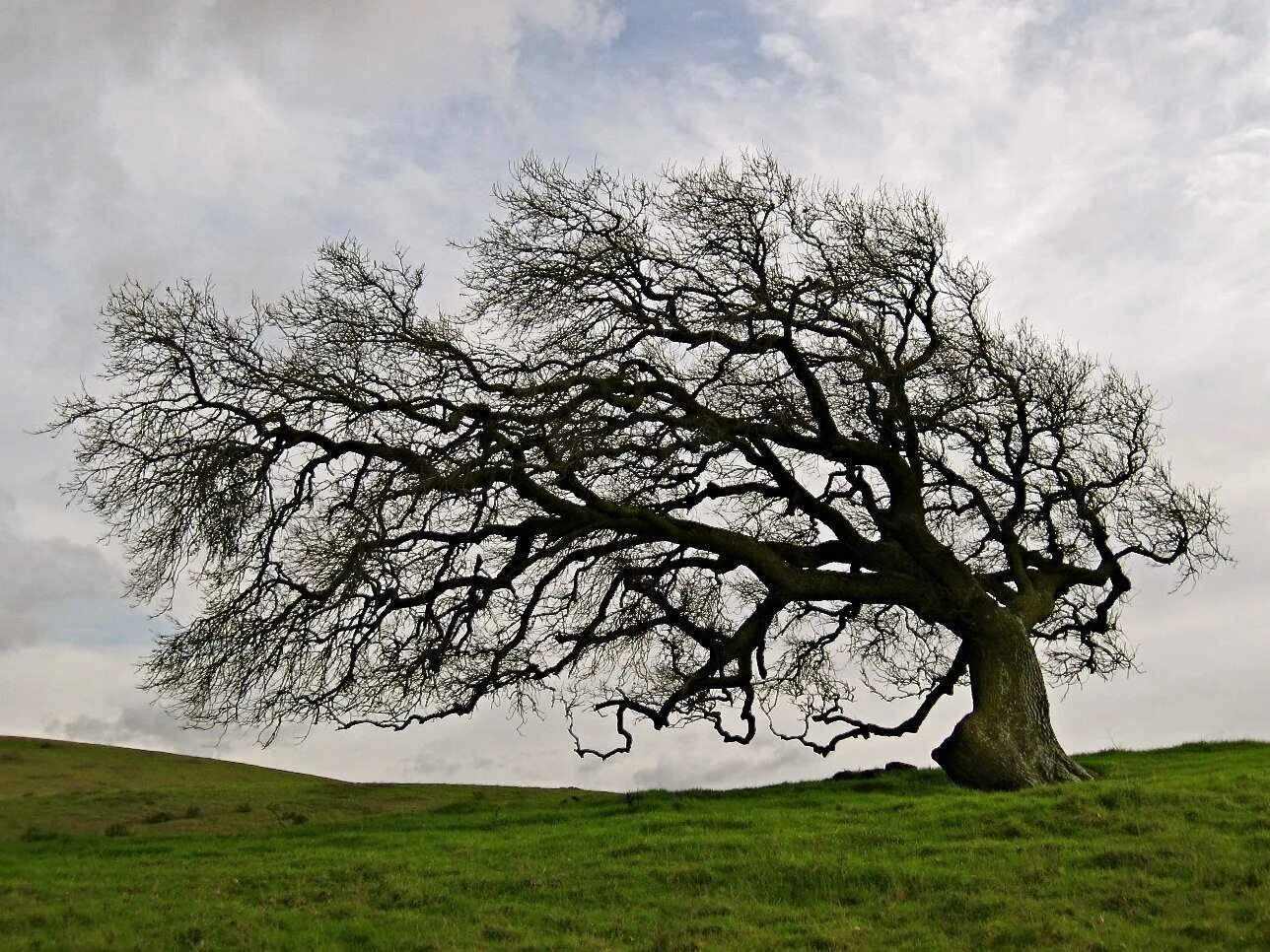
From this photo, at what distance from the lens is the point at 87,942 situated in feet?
38.1

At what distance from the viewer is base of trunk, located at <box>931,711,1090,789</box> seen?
19156 millimetres

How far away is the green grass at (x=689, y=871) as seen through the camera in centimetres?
1174

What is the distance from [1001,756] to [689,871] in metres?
7.72

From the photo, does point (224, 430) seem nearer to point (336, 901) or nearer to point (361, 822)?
point (361, 822)

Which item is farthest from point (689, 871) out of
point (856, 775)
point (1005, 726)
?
point (856, 775)

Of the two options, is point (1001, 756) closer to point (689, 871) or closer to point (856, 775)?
point (856, 775)

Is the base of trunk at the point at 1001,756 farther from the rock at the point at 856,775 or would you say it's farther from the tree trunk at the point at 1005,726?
the rock at the point at 856,775

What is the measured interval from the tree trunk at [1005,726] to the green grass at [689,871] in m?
0.97

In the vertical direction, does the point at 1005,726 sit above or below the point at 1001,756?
above

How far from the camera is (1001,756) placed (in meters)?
19.3

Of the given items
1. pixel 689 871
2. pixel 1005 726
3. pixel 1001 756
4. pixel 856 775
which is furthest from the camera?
pixel 856 775

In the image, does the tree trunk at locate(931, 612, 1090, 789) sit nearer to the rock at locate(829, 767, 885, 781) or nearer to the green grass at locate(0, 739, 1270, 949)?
the green grass at locate(0, 739, 1270, 949)

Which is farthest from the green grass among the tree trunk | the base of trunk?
the tree trunk

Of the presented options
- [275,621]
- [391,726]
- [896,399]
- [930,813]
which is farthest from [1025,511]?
[275,621]
